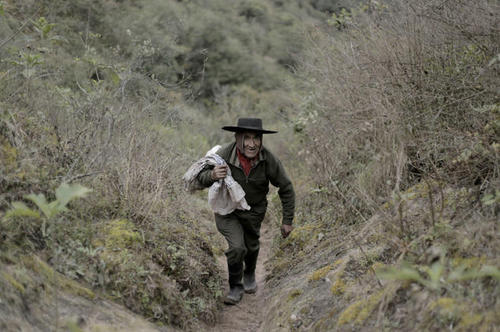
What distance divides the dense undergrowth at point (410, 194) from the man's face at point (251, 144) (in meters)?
1.10

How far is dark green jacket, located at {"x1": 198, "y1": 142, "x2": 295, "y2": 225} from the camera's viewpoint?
5.12 metres

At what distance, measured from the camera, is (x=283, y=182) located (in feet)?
17.5

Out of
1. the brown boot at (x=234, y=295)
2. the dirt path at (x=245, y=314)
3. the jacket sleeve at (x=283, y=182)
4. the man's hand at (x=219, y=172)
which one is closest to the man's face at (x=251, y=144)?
the jacket sleeve at (x=283, y=182)

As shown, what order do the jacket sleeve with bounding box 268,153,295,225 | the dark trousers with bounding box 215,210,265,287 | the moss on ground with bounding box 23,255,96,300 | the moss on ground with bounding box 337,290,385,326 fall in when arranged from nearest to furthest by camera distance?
the moss on ground with bounding box 23,255,96,300 < the moss on ground with bounding box 337,290,385,326 < the dark trousers with bounding box 215,210,265,287 < the jacket sleeve with bounding box 268,153,295,225

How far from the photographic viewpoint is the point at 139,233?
4.18m

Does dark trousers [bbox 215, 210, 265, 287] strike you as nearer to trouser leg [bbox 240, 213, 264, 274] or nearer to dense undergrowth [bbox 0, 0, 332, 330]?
trouser leg [bbox 240, 213, 264, 274]

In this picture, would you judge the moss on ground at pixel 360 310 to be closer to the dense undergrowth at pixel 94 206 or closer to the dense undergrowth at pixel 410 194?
the dense undergrowth at pixel 410 194

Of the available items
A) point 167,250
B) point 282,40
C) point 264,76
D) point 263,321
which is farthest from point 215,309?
point 282,40

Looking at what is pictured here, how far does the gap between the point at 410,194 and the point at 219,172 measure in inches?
79.5

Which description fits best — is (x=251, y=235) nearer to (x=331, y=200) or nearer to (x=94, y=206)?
(x=331, y=200)

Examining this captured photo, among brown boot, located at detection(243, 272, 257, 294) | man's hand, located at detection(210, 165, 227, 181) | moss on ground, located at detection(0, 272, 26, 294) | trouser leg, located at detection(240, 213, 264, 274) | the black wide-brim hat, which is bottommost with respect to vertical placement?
brown boot, located at detection(243, 272, 257, 294)

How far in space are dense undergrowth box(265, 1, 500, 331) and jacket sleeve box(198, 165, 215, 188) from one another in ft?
4.79

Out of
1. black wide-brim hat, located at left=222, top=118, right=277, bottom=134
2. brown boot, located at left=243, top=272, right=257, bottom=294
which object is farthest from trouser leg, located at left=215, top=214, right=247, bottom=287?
black wide-brim hat, located at left=222, top=118, right=277, bottom=134

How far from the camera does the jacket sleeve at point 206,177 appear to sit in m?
5.00
